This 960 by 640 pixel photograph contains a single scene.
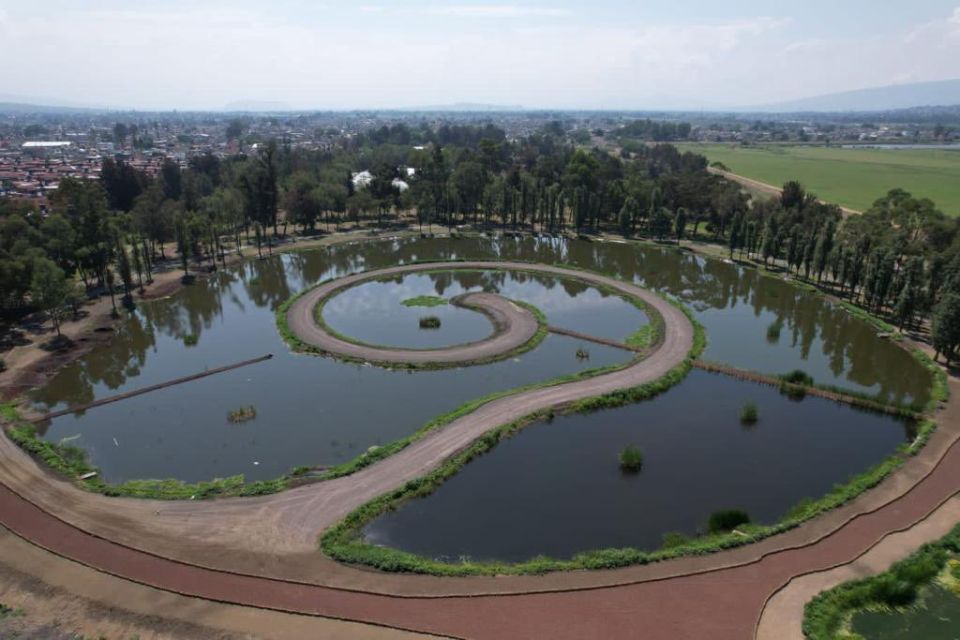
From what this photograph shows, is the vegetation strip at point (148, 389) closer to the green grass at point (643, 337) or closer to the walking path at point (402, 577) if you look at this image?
the walking path at point (402, 577)

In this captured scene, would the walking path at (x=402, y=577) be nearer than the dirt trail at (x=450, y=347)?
Yes

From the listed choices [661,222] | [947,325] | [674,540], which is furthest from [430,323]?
[661,222]

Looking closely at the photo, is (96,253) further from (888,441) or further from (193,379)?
(888,441)

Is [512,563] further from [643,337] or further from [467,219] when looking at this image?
[467,219]

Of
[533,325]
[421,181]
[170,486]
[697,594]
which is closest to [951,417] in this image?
[697,594]

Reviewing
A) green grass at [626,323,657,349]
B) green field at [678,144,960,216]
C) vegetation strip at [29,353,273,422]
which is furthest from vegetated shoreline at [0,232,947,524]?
green field at [678,144,960,216]

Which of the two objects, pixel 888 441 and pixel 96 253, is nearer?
pixel 888 441

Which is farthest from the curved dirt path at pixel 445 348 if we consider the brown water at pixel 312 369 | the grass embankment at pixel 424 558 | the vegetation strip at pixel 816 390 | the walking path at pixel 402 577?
the vegetation strip at pixel 816 390

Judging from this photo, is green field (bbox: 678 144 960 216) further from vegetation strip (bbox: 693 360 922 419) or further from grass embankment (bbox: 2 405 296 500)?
grass embankment (bbox: 2 405 296 500)
